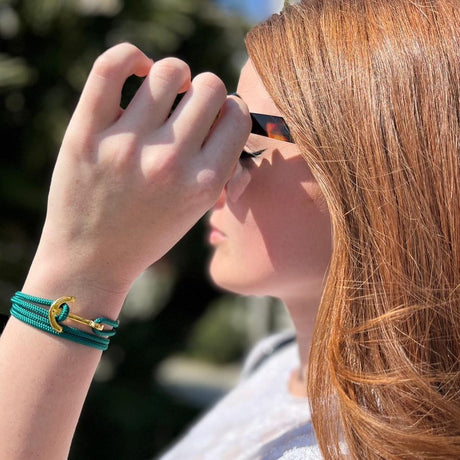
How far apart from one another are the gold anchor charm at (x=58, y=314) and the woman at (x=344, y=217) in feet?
0.08

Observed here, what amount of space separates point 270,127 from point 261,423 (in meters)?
0.71

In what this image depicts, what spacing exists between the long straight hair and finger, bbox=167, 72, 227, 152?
0.15 m

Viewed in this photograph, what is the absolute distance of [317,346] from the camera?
3.64ft

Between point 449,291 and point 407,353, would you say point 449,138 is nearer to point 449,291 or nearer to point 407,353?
point 449,291

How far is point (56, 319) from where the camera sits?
994 mm

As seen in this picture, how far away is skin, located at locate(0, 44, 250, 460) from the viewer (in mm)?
998

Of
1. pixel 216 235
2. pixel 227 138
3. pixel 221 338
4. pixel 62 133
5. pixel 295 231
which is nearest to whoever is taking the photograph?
pixel 227 138

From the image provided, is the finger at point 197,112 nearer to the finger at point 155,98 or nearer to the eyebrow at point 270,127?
the finger at point 155,98

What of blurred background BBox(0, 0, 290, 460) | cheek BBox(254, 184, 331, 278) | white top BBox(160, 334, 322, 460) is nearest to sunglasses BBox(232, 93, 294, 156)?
cheek BBox(254, 184, 331, 278)

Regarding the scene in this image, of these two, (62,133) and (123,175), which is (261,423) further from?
(62,133)

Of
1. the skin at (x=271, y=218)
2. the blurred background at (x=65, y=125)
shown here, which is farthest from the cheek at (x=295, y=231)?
the blurred background at (x=65, y=125)

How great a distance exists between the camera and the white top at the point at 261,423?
1271 mm

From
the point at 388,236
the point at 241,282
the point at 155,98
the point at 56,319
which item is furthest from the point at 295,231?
the point at 56,319

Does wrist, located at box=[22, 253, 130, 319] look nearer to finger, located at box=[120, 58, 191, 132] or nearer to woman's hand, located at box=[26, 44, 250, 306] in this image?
woman's hand, located at box=[26, 44, 250, 306]
